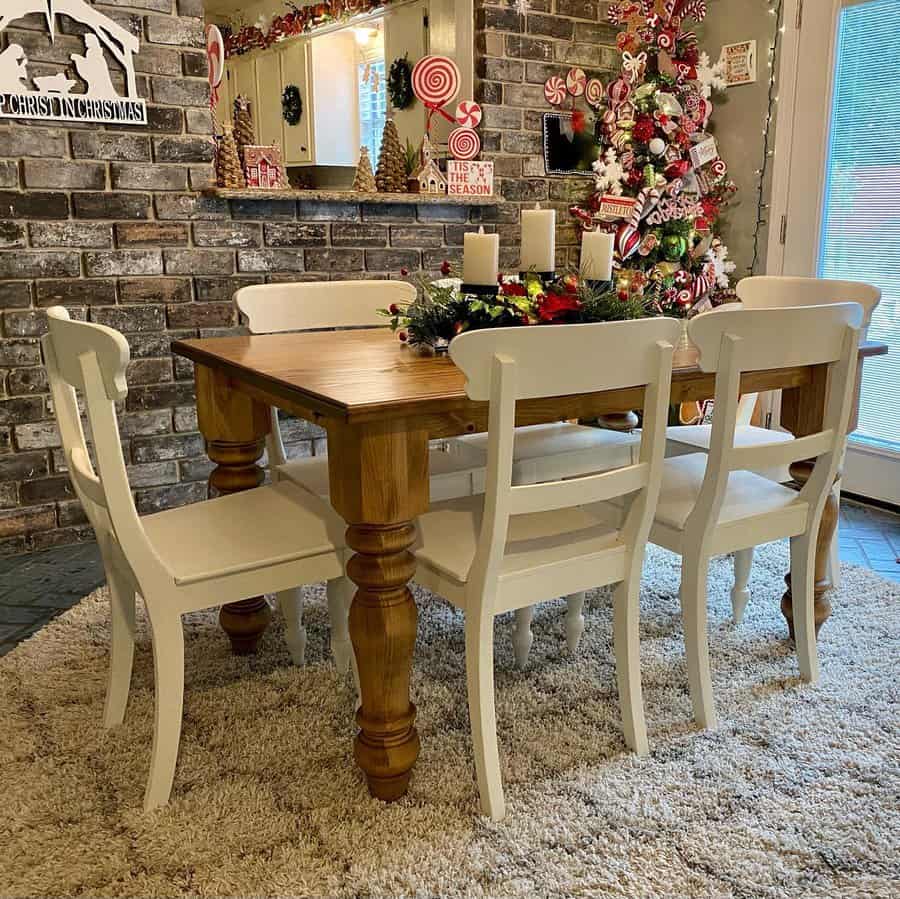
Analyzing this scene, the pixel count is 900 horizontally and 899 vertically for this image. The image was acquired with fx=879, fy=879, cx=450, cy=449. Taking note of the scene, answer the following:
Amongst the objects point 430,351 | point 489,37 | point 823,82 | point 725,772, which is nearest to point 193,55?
point 489,37

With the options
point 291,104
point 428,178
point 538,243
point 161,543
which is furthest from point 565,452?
point 291,104

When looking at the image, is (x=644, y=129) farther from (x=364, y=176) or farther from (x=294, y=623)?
(x=294, y=623)

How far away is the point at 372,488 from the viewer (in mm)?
1528

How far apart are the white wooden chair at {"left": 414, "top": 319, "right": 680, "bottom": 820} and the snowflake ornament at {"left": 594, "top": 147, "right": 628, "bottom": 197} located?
7.85ft

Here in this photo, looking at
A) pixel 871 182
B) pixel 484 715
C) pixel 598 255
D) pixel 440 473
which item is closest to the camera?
pixel 484 715

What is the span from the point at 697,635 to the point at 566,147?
278 centimetres

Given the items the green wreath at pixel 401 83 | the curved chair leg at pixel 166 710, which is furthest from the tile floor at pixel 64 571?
the green wreath at pixel 401 83

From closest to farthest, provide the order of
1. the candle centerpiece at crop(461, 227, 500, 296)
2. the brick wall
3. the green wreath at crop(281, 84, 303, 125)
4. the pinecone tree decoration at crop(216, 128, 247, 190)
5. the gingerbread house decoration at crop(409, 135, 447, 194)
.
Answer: the candle centerpiece at crop(461, 227, 500, 296) → the brick wall → the pinecone tree decoration at crop(216, 128, 247, 190) → the gingerbread house decoration at crop(409, 135, 447, 194) → the green wreath at crop(281, 84, 303, 125)

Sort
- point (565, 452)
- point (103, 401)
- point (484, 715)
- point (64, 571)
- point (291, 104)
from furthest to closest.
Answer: point (291, 104), point (64, 571), point (565, 452), point (484, 715), point (103, 401)

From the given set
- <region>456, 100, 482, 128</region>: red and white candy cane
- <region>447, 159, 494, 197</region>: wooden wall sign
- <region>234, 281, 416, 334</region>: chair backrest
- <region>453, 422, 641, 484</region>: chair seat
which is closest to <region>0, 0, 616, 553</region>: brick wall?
<region>447, 159, 494, 197</region>: wooden wall sign

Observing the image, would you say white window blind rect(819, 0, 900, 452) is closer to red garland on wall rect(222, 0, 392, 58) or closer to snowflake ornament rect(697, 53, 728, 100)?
snowflake ornament rect(697, 53, 728, 100)

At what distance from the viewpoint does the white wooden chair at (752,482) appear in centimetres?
178

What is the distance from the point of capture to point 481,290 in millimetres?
1988

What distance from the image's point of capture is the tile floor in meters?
2.54
